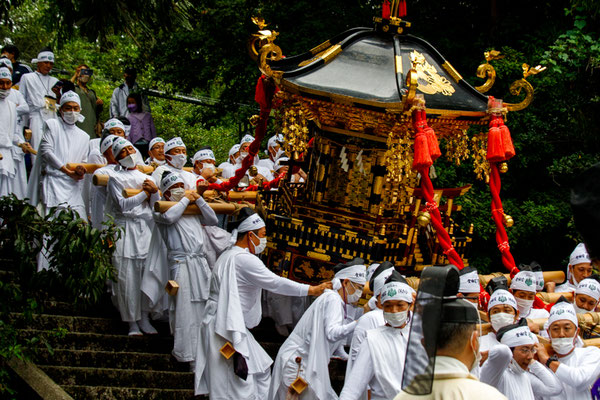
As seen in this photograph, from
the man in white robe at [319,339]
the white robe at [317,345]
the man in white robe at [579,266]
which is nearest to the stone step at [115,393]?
the man in white robe at [319,339]

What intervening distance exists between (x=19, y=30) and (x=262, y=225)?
13.5m

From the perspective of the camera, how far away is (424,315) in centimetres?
402

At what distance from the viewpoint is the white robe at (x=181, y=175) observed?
1097 cm

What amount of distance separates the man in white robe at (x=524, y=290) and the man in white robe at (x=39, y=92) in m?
8.10

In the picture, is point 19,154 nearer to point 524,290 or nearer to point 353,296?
point 353,296

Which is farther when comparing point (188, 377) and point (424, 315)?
point (188, 377)

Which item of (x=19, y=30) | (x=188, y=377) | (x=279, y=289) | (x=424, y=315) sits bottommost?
(x=188, y=377)

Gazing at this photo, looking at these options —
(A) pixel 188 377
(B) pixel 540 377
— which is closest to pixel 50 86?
(A) pixel 188 377

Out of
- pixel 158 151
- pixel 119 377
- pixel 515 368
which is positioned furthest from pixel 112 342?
pixel 515 368

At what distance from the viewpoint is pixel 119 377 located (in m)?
9.66

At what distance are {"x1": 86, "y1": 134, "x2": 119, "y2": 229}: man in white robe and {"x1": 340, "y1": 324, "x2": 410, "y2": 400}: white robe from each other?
4393 millimetres

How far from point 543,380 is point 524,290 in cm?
182

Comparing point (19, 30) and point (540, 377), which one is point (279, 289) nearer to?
point (540, 377)

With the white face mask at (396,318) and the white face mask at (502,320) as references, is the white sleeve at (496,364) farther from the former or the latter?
the white face mask at (502,320)
